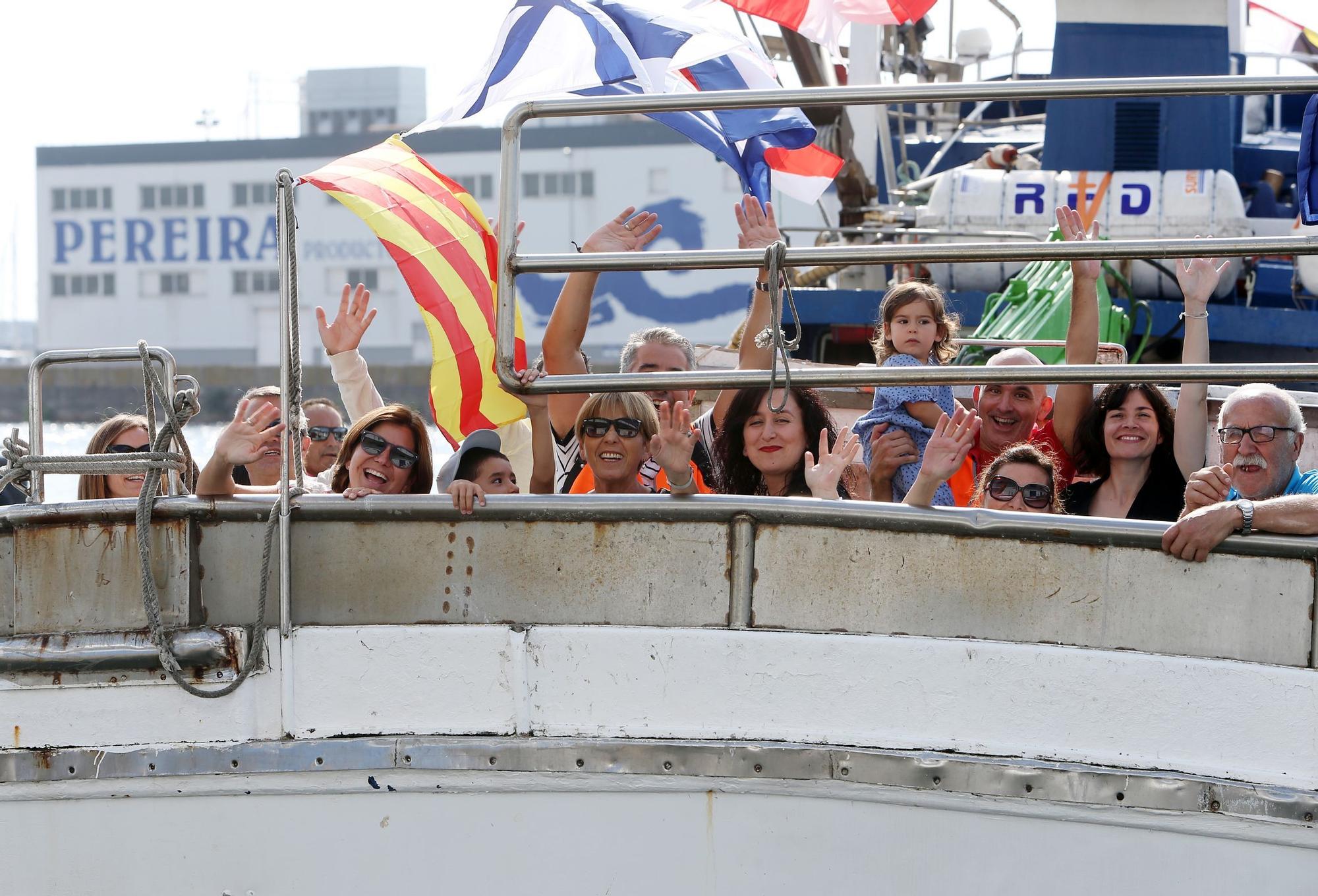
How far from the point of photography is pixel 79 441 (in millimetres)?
44781

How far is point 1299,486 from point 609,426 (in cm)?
154

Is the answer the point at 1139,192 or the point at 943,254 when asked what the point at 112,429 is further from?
the point at 1139,192

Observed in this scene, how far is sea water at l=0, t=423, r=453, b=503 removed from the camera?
2355 centimetres

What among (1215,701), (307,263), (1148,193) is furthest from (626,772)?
(307,263)

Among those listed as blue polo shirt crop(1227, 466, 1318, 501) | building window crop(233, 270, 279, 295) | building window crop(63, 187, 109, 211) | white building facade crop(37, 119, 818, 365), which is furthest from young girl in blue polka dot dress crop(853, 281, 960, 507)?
building window crop(63, 187, 109, 211)

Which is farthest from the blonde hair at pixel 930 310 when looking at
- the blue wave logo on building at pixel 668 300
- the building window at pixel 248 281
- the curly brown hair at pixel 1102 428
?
the building window at pixel 248 281

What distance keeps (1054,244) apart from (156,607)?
1.89m

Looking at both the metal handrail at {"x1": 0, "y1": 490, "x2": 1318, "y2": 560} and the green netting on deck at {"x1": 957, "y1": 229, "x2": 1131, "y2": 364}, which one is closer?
the metal handrail at {"x1": 0, "y1": 490, "x2": 1318, "y2": 560}

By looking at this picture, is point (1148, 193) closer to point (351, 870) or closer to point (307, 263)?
point (351, 870)

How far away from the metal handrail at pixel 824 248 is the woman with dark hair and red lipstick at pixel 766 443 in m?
0.69

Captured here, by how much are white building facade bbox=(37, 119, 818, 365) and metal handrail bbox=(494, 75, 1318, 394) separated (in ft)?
170

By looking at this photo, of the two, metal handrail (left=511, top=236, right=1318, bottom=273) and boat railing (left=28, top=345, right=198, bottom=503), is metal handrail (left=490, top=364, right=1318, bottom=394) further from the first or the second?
boat railing (left=28, top=345, right=198, bottom=503)

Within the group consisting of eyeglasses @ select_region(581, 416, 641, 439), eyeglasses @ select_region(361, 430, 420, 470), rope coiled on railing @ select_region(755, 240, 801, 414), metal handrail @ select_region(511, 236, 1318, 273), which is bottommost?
eyeglasses @ select_region(361, 430, 420, 470)

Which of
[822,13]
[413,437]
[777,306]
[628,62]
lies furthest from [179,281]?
[777,306]
